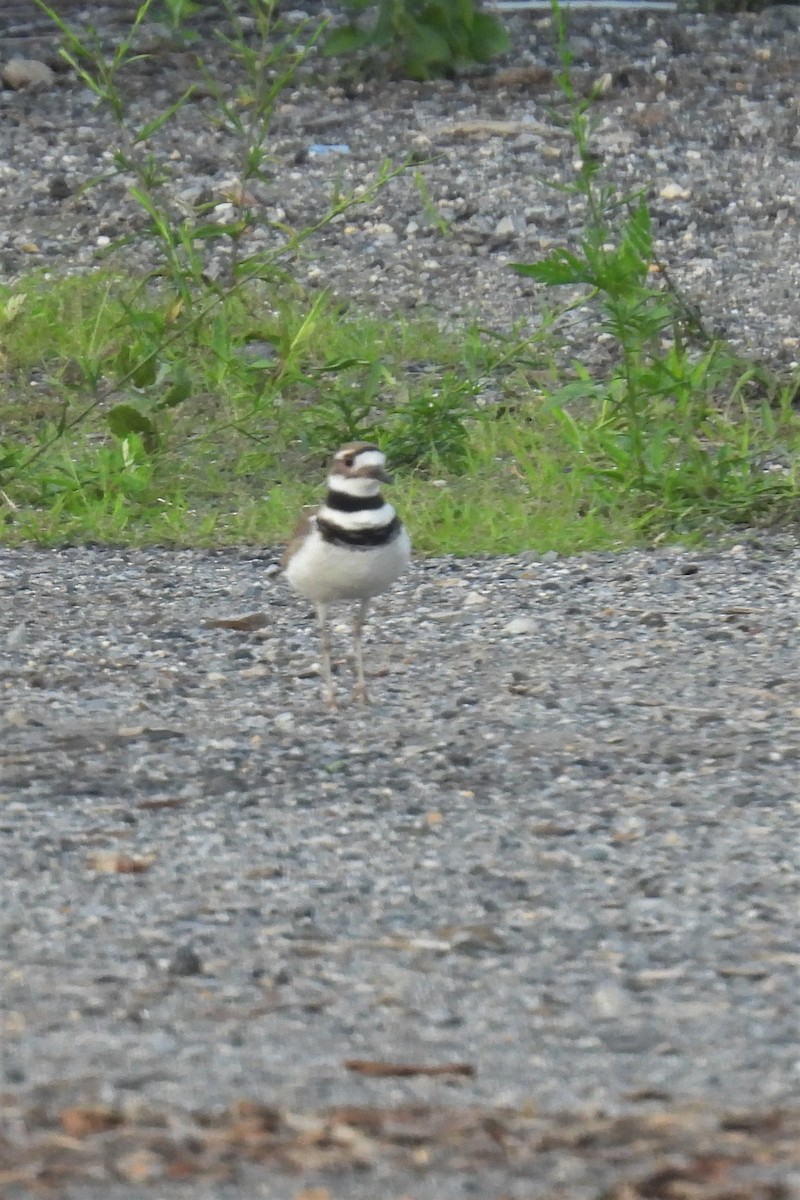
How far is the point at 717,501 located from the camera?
25.6ft

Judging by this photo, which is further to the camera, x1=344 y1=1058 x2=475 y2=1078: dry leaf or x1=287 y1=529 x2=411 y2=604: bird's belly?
x1=287 y1=529 x2=411 y2=604: bird's belly

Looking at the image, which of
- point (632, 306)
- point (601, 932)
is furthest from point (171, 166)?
point (601, 932)

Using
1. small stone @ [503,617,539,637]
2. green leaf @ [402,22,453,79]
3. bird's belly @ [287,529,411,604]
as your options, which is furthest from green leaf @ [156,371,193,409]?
green leaf @ [402,22,453,79]

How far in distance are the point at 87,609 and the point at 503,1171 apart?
418 cm

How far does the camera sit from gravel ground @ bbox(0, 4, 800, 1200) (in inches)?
121

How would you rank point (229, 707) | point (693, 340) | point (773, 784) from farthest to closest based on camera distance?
point (693, 340)
point (229, 707)
point (773, 784)

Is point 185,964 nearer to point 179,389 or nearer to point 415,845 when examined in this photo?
point 415,845

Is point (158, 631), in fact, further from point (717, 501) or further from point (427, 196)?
point (427, 196)

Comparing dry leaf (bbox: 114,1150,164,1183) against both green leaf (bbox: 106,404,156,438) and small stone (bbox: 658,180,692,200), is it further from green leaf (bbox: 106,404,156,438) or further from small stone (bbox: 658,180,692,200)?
small stone (bbox: 658,180,692,200)

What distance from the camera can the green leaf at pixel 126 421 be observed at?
Answer: 27.5ft

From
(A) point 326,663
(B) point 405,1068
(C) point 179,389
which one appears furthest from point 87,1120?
(C) point 179,389

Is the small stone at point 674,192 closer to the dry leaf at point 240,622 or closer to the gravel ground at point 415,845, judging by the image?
the gravel ground at point 415,845

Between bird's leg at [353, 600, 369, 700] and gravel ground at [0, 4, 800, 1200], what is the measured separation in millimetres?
83

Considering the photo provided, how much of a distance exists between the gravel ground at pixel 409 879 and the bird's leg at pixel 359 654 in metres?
0.08
